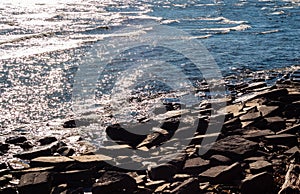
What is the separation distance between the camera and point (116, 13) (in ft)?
127

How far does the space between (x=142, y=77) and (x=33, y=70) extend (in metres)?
4.71

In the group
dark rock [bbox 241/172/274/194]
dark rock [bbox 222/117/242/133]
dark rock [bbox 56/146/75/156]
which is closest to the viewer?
dark rock [bbox 241/172/274/194]

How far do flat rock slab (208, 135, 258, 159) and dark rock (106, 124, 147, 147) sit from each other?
1942 millimetres

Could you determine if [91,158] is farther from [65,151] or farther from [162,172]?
[162,172]

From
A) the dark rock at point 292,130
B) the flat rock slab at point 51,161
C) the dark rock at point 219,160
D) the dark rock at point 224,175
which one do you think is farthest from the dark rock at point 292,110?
the flat rock slab at point 51,161

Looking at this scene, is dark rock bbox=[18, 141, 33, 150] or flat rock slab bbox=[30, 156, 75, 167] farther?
dark rock bbox=[18, 141, 33, 150]

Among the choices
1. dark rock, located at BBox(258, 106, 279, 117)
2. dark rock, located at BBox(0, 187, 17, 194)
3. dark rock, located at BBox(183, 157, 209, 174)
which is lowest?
dark rock, located at BBox(0, 187, 17, 194)

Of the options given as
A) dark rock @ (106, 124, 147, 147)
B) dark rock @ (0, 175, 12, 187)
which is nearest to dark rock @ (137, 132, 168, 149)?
dark rock @ (106, 124, 147, 147)

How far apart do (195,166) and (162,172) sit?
24.5 inches

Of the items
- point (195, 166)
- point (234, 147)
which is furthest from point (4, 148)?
point (234, 147)

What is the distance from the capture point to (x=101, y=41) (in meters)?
26.1

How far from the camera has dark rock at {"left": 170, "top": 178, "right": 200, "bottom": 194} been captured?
758 centimetres

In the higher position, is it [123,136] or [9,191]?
[123,136]

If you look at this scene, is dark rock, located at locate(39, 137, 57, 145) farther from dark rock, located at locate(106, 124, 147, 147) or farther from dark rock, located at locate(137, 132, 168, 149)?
dark rock, located at locate(137, 132, 168, 149)
